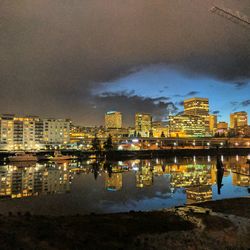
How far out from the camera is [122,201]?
2997 centimetres

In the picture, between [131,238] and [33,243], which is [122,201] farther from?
[33,243]

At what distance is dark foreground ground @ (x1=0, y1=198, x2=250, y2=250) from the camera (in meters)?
14.1

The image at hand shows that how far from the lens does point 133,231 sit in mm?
16500

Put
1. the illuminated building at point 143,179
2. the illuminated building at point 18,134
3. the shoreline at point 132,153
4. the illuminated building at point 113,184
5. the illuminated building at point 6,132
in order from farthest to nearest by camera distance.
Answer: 1. the illuminated building at point 18,134
2. the illuminated building at point 6,132
3. the shoreline at point 132,153
4. the illuminated building at point 143,179
5. the illuminated building at point 113,184

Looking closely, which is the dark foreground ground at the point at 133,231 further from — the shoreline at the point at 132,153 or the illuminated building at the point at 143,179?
the shoreline at the point at 132,153

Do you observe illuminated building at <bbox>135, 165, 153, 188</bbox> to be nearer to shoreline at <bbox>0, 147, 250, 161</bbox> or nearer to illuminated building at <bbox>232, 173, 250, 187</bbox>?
illuminated building at <bbox>232, 173, 250, 187</bbox>

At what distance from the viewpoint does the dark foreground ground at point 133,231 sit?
1406 cm

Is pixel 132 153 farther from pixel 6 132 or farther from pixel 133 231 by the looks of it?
pixel 133 231

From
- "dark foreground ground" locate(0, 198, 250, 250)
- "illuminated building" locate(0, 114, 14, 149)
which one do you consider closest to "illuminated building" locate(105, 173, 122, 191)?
"dark foreground ground" locate(0, 198, 250, 250)

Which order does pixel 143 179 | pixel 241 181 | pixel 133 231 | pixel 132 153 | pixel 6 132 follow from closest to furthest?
pixel 133 231
pixel 241 181
pixel 143 179
pixel 132 153
pixel 6 132

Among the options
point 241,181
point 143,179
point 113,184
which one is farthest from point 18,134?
point 241,181

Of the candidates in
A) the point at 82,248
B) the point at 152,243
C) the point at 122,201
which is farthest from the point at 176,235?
the point at 122,201

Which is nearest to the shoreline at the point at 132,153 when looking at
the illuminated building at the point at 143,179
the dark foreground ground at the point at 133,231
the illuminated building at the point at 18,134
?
the illuminated building at the point at 143,179

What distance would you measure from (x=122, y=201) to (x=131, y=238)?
48.9ft
